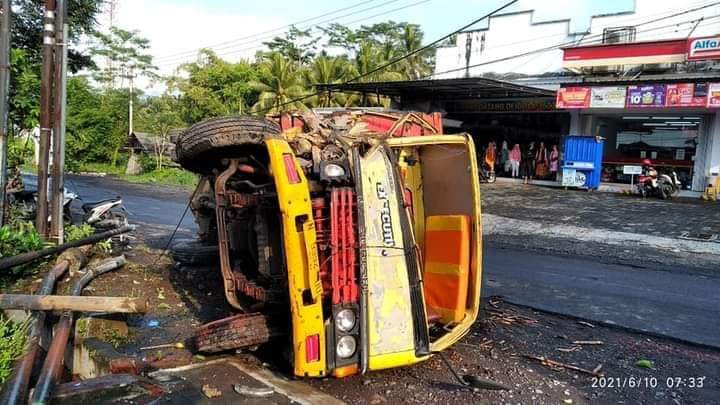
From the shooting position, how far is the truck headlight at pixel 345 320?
369 centimetres

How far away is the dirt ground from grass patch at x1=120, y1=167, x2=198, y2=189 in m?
20.3

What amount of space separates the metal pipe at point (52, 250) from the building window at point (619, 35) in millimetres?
20539

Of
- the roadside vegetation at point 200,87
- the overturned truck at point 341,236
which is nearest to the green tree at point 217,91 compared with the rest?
the roadside vegetation at point 200,87

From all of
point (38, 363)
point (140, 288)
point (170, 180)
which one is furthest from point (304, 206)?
point (170, 180)

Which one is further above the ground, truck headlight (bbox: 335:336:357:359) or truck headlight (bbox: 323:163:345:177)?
truck headlight (bbox: 323:163:345:177)

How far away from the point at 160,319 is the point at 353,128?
260cm

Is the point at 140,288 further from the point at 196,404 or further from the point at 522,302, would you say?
the point at 522,302

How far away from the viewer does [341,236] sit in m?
3.74

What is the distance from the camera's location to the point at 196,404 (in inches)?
140

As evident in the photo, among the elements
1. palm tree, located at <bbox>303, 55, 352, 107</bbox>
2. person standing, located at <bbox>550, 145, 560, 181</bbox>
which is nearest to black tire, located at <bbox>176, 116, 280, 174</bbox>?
person standing, located at <bbox>550, 145, 560, 181</bbox>

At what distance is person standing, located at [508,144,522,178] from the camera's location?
962 inches

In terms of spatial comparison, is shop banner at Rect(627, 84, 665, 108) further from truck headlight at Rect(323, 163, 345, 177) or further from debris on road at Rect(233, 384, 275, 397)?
debris on road at Rect(233, 384, 275, 397)

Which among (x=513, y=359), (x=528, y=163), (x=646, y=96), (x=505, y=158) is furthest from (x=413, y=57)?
(x=513, y=359)

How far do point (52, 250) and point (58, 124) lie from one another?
73.4 inches
